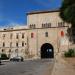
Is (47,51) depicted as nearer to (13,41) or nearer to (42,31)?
(42,31)

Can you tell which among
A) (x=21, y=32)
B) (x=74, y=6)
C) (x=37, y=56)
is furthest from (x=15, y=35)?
(x=74, y=6)

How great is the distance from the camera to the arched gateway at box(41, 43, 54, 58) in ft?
351

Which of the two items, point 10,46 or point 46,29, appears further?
point 10,46

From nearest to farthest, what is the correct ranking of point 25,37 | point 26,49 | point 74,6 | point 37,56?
point 74,6 → point 37,56 → point 26,49 → point 25,37

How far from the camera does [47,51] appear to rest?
109m

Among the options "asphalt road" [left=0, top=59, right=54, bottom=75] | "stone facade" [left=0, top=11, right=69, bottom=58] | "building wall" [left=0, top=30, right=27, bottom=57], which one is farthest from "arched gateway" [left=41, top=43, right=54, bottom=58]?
"asphalt road" [left=0, top=59, right=54, bottom=75]

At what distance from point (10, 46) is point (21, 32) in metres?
Result: 7.74

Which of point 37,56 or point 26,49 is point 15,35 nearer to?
point 26,49

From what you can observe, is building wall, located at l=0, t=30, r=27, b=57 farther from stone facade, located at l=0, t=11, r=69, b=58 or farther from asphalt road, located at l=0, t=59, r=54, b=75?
asphalt road, located at l=0, t=59, r=54, b=75

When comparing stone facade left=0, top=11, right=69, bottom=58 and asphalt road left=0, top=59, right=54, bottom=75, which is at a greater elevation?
stone facade left=0, top=11, right=69, bottom=58

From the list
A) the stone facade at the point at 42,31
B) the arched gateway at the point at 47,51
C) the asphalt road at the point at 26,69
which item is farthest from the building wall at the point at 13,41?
the asphalt road at the point at 26,69

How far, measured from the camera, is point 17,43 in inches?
4722

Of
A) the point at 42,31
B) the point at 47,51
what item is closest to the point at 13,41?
the point at 47,51

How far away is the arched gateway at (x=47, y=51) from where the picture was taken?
107 meters
